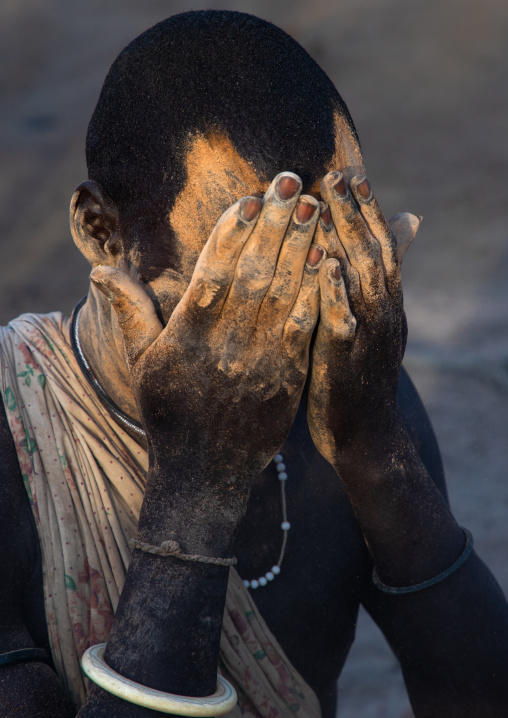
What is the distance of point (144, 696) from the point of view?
1214mm

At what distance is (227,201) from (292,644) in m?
0.97

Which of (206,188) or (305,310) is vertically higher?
(206,188)

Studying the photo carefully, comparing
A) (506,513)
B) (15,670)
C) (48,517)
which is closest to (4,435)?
(48,517)

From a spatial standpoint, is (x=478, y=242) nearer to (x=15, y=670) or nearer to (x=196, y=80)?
(x=196, y=80)

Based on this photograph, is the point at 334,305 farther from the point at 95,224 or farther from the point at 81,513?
the point at 81,513

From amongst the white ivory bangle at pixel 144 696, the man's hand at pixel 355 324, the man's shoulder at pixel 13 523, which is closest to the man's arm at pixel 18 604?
the man's shoulder at pixel 13 523

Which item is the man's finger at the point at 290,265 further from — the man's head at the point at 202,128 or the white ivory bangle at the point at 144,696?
the white ivory bangle at the point at 144,696

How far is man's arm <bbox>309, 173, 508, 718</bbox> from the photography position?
1.25 m

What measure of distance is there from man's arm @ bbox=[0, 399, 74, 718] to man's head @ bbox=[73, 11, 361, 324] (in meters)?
0.46

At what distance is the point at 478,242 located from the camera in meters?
4.53

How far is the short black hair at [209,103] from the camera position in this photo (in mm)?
1286

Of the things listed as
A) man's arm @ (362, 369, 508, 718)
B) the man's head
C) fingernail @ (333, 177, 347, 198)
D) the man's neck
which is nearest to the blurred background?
man's arm @ (362, 369, 508, 718)

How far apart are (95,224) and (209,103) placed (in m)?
0.34

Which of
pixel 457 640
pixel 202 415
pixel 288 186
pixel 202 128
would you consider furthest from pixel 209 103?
pixel 457 640
